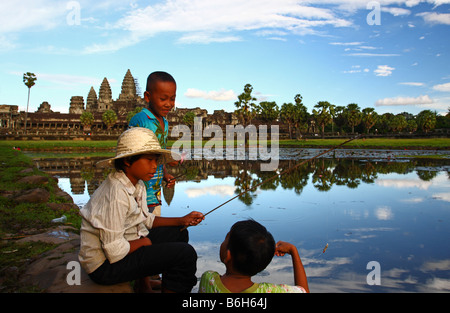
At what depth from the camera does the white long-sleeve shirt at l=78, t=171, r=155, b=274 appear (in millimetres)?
2156

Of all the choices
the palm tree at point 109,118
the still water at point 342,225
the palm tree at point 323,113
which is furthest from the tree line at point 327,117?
the still water at point 342,225

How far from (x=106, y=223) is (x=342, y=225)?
368cm

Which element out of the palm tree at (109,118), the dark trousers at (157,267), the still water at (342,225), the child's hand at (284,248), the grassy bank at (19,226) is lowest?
the still water at (342,225)

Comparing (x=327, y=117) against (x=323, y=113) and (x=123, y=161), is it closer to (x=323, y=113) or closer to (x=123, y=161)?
(x=323, y=113)

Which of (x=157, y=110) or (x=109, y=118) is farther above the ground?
(x=109, y=118)

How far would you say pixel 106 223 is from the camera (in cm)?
215

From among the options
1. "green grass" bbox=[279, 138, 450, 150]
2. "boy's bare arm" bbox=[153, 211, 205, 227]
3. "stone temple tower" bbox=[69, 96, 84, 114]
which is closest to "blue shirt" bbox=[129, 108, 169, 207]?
"boy's bare arm" bbox=[153, 211, 205, 227]

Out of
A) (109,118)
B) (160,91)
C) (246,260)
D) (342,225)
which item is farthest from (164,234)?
(109,118)

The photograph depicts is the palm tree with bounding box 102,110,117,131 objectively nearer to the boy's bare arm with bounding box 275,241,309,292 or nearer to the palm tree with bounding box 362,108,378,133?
the palm tree with bounding box 362,108,378,133

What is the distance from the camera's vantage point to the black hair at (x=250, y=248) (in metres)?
1.92

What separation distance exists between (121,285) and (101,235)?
0.45 m

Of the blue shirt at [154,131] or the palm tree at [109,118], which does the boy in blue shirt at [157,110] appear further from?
the palm tree at [109,118]

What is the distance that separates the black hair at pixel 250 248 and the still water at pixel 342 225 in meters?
1.11
